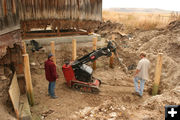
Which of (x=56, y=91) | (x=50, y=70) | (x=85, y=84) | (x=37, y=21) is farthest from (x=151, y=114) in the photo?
(x=37, y=21)

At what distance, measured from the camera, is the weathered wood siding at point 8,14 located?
3.87 meters

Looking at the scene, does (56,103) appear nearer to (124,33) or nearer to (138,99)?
(138,99)

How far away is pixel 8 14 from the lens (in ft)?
13.7

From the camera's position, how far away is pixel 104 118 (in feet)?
14.3

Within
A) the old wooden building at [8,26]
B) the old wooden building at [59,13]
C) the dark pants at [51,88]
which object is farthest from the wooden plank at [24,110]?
the old wooden building at [59,13]

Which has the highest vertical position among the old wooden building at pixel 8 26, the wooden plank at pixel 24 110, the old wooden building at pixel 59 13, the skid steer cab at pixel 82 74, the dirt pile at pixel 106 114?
the old wooden building at pixel 59 13

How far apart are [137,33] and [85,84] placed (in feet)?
30.7

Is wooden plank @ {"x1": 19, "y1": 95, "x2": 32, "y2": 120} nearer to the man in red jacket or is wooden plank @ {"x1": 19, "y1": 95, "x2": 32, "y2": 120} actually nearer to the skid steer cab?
the man in red jacket

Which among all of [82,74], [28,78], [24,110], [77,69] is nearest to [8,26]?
[28,78]

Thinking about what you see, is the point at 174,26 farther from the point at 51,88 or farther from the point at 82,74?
the point at 51,88

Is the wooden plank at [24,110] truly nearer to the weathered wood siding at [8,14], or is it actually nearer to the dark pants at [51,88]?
the dark pants at [51,88]

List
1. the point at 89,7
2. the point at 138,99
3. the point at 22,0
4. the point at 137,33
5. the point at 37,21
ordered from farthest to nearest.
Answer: the point at 137,33 → the point at 89,7 → the point at 37,21 → the point at 22,0 → the point at 138,99

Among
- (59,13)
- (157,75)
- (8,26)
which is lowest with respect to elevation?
(157,75)

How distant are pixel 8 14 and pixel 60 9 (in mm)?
5985
